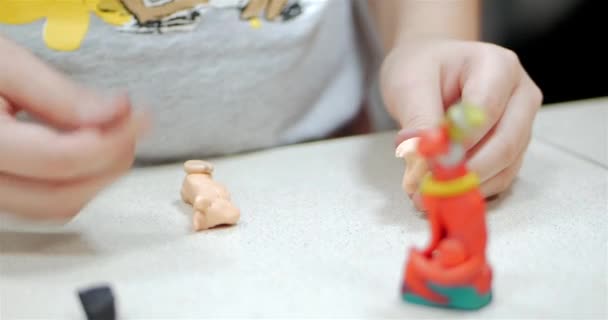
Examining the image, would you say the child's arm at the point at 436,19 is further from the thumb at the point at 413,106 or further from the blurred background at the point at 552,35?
the blurred background at the point at 552,35

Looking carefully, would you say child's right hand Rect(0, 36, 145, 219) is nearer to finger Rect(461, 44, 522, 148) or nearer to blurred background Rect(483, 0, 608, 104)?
finger Rect(461, 44, 522, 148)

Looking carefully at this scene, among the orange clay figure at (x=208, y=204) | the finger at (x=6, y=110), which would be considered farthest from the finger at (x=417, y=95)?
the finger at (x=6, y=110)

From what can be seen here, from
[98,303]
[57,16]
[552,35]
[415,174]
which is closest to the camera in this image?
[98,303]

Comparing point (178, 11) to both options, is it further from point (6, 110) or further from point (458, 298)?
point (458, 298)

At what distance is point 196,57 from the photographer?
→ 639 millimetres

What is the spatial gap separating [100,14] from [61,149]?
0.90ft

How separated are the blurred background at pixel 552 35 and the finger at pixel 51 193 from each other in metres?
0.80

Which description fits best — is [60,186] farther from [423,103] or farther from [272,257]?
[423,103]

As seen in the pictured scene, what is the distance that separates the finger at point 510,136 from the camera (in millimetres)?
472

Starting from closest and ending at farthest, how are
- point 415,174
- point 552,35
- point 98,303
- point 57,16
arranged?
1. point 98,303
2. point 415,174
3. point 57,16
4. point 552,35

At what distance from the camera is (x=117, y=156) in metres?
0.39

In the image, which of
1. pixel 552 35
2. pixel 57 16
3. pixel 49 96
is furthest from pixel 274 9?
pixel 552 35

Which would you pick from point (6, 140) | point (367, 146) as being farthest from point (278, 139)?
point (6, 140)

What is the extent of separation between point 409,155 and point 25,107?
9.3 inches
